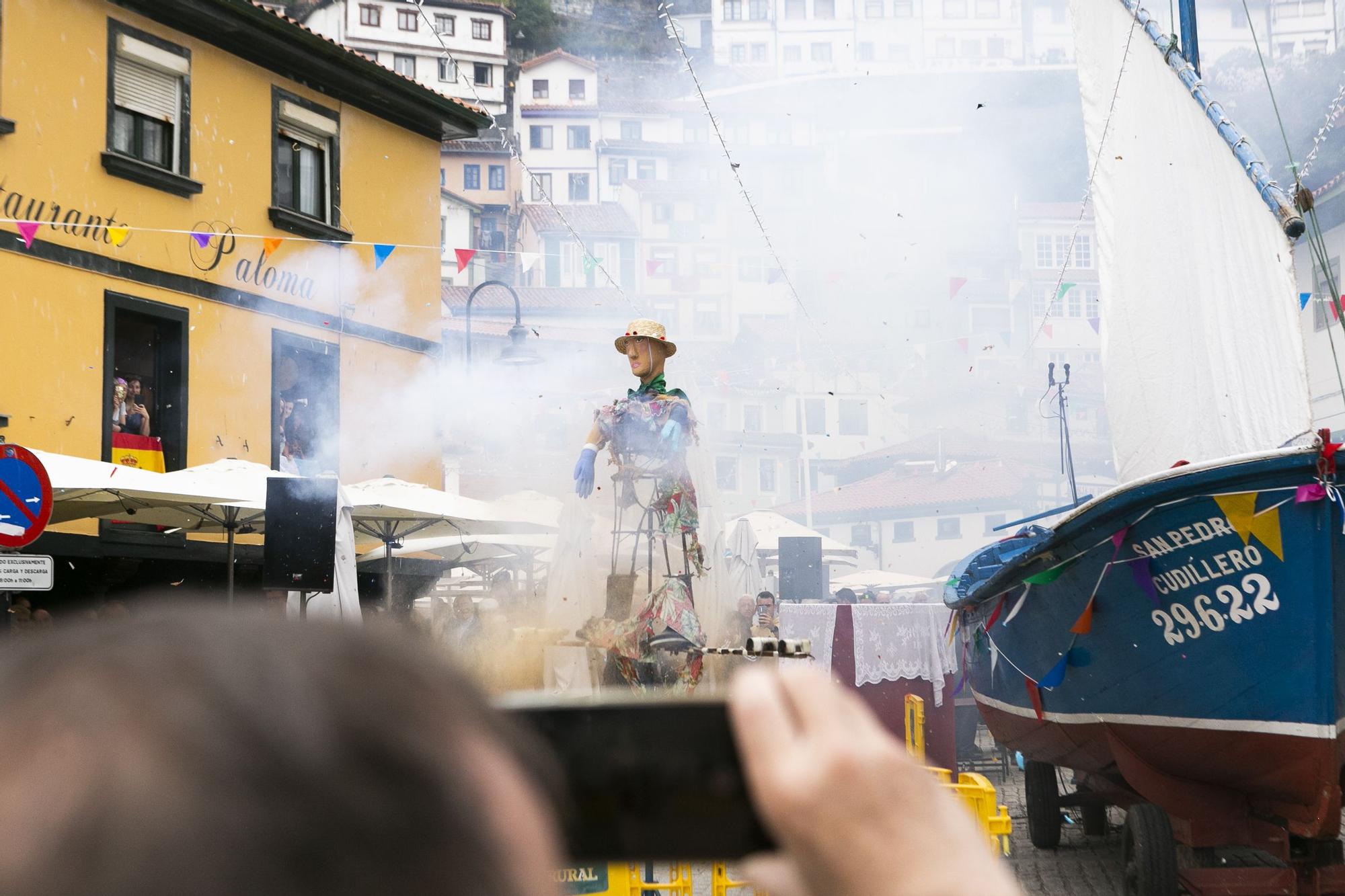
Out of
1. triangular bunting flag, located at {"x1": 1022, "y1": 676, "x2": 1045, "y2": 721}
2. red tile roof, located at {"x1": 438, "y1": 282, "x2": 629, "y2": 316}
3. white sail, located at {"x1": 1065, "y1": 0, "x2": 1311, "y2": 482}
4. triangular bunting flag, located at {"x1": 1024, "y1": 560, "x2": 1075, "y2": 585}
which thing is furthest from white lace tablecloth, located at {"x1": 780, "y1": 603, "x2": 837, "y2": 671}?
red tile roof, located at {"x1": 438, "y1": 282, "x2": 629, "y2": 316}

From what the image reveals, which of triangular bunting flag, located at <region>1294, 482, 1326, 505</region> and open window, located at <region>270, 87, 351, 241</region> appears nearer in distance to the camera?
triangular bunting flag, located at <region>1294, 482, 1326, 505</region>

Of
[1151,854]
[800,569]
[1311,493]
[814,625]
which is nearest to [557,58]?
[800,569]

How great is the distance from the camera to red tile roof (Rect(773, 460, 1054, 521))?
62844mm

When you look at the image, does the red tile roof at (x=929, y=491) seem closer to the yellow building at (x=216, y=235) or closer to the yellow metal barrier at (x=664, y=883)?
the yellow building at (x=216, y=235)

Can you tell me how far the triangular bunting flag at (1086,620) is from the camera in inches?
320

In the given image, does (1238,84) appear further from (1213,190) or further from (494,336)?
(1213,190)

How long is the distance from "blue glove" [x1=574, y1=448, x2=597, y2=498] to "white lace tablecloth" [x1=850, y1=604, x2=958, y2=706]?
216 inches

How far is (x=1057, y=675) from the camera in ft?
29.0

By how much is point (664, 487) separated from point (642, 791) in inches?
292

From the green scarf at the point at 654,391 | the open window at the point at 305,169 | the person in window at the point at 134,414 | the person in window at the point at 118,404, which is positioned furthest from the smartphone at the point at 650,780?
the open window at the point at 305,169

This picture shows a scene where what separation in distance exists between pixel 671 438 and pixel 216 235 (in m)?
11.8

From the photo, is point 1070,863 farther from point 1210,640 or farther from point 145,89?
point 145,89

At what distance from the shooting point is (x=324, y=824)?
0.43m

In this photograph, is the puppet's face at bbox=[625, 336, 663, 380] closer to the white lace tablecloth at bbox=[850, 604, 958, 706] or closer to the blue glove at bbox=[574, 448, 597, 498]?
the blue glove at bbox=[574, 448, 597, 498]
